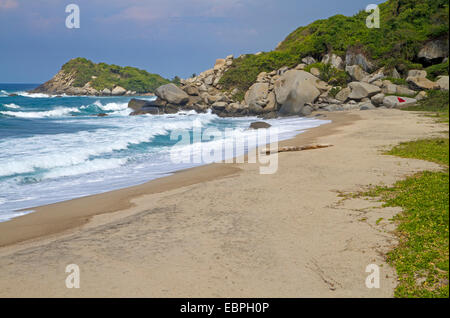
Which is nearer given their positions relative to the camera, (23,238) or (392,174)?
(23,238)

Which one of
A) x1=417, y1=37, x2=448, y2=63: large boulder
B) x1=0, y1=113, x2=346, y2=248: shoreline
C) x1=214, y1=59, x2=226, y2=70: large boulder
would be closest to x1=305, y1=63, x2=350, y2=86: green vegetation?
x1=417, y1=37, x2=448, y2=63: large boulder

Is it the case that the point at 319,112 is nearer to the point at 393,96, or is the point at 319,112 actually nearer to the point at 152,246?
the point at 393,96

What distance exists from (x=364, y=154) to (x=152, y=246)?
338 inches

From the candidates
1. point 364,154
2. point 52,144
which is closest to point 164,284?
point 364,154

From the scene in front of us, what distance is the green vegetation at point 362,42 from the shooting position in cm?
3384

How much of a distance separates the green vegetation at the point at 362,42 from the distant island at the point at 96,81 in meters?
71.5

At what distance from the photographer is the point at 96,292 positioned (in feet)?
15.0

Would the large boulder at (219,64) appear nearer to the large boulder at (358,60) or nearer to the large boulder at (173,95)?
the large boulder at (173,95)

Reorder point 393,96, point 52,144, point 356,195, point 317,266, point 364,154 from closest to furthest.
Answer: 1. point 317,266
2. point 356,195
3. point 364,154
4. point 52,144
5. point 393,96

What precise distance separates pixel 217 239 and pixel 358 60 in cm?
3636

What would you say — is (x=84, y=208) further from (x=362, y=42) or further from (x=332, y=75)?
(x=362, y=42)

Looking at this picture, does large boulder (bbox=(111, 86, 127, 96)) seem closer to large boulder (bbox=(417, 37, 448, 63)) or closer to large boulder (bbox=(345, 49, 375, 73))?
large boulder (bbox=(345, 49, 375, 73))

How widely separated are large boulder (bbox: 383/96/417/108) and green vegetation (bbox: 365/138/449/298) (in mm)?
21149

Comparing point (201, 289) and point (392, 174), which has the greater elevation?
point (392, 174)
